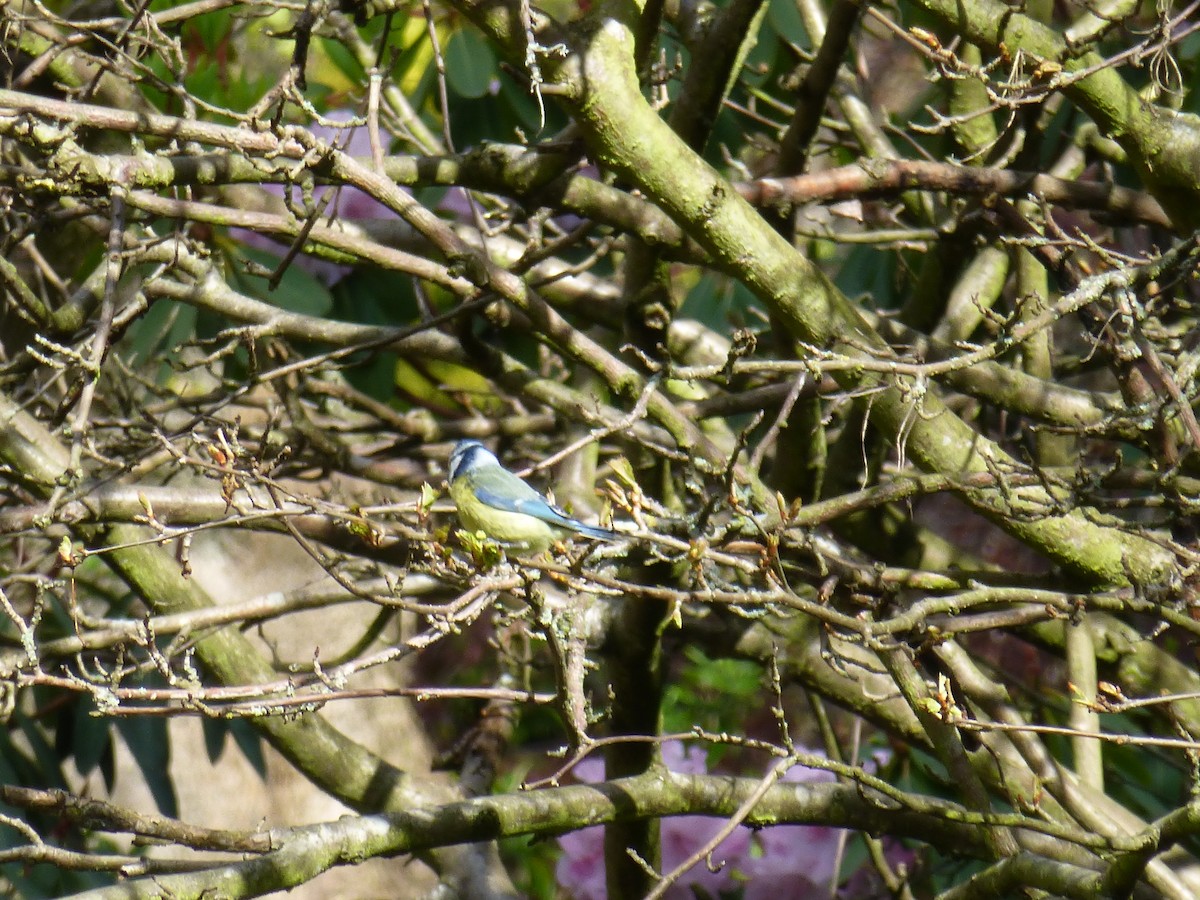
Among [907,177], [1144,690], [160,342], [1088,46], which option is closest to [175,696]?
[907,177]

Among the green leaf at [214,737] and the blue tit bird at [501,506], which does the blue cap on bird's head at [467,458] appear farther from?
the green leaf at [214,737]

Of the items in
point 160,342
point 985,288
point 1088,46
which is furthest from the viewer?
point 160,342

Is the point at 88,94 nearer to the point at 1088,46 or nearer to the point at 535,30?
the point at 535,30

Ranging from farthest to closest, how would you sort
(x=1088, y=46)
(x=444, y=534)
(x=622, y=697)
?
(x=622, y=697), (x=1088, y=46), (x=444, y=534)

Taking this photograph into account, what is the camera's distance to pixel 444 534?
5.74 ft

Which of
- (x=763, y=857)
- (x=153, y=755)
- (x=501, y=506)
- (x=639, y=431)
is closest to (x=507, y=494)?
(x=501, y=506)

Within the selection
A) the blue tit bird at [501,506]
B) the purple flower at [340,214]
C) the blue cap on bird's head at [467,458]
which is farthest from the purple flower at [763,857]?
the purple flower at [340,214]

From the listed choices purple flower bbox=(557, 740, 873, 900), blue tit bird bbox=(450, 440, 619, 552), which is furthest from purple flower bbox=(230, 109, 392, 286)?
purple flower bbox=(557, 740, 873, 900)

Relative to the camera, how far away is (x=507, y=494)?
2648mm

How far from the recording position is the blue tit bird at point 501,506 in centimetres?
261

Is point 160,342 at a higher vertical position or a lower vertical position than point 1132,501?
lower

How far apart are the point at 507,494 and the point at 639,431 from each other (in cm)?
37

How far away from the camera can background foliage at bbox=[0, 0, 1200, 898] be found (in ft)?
5.56

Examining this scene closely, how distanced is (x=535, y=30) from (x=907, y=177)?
2.40 ft
